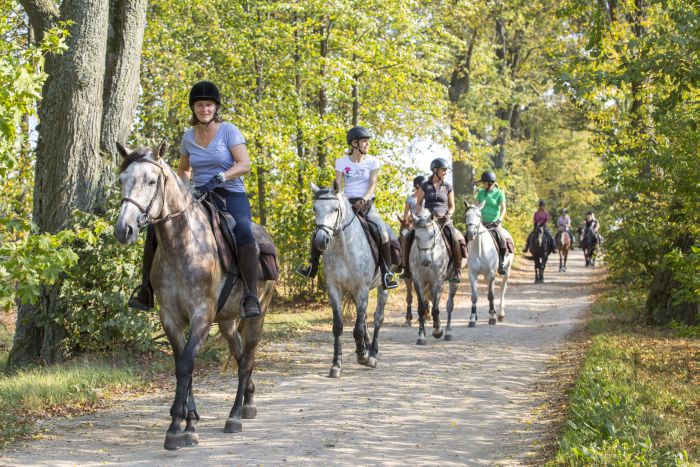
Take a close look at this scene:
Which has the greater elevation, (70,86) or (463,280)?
(70,86)

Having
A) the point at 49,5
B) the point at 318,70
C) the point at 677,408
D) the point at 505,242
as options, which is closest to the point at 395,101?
the point at 318,70

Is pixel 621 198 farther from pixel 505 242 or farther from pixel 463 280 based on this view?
pixel 463 280

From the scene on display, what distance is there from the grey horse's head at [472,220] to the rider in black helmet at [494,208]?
993 millimetres

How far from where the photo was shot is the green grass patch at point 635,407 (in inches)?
225

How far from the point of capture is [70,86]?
35.5 feet

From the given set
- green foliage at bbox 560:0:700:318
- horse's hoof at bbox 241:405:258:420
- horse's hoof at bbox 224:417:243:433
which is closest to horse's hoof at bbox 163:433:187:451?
horse's hoof at bbox 224:417:243:433

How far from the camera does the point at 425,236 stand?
13531 millimetres

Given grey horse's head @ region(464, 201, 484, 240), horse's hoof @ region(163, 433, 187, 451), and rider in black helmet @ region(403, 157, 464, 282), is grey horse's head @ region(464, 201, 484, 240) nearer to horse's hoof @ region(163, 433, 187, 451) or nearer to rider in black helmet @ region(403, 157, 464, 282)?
rider in black helmet @ region(403, 157, 464, 282)

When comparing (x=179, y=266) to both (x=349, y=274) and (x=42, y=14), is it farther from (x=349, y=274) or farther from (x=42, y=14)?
(x=42, y=14)

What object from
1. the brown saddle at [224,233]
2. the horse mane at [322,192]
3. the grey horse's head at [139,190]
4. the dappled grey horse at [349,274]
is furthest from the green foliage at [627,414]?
the horse mane at [322,192]

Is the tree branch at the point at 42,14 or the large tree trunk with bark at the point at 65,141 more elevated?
the tree branch at the point at 42,14

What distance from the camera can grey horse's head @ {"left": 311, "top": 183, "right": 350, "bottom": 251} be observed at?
9664mm

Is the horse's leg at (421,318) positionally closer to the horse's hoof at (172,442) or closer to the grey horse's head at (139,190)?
the horse's hoof at (172,442)

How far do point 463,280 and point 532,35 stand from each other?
14.6m
